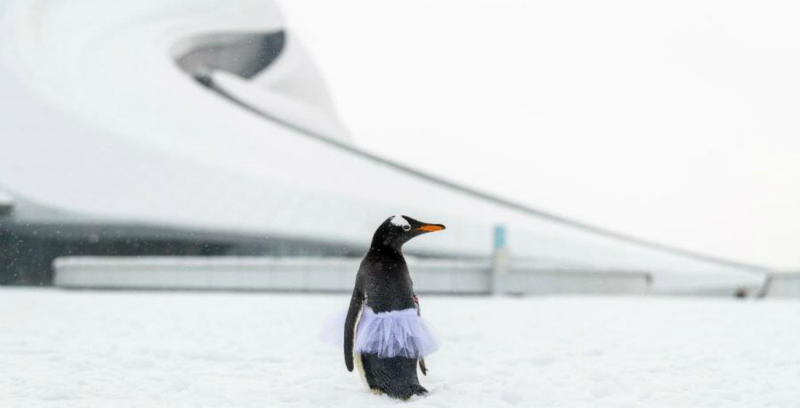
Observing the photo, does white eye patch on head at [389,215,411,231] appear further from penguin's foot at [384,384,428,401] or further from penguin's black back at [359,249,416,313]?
penguin's foot at [384,384,428,401]

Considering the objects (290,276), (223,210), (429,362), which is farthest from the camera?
(223,210)

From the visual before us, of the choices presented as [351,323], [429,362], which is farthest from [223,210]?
[351,323]

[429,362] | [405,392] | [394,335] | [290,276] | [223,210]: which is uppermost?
[223,210]

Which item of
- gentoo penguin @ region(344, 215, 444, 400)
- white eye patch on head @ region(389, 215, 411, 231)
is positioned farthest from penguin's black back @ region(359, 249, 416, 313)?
white eye patch on head @ region(389, 215, 411, 231)

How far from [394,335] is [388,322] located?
7cm

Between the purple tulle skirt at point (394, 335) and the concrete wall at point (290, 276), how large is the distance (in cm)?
1200

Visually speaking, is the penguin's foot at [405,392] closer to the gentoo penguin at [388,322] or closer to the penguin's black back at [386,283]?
the gentoo penguin at [388,322]

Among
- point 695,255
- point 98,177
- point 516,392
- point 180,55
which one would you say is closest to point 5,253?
point 98,177

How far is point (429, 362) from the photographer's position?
5898 mm

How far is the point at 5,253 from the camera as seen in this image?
2161cm

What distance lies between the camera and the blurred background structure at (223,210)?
17.0 meters

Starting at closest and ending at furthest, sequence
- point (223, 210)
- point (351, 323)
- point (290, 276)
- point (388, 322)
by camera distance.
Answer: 1. point (388, 322)
2. point (351, 323)
3. point (290, 276)
4. point (223, 210)

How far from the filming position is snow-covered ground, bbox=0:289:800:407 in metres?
4.24

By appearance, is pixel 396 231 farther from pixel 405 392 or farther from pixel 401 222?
pixel 405 392
